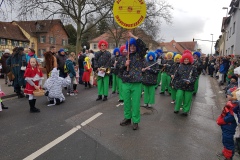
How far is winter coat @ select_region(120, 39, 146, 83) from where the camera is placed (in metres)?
5.12

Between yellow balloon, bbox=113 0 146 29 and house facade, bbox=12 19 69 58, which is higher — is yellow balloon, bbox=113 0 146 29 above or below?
below

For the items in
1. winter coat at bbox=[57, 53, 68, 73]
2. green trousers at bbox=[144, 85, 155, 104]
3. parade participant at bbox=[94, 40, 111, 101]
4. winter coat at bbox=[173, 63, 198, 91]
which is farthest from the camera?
winter coat at bbox=[57, 53, 68, 73]

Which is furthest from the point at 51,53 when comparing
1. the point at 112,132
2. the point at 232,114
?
the point at 232,114

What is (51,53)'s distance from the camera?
8.66 metres

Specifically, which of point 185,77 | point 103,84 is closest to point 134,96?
point 185,77

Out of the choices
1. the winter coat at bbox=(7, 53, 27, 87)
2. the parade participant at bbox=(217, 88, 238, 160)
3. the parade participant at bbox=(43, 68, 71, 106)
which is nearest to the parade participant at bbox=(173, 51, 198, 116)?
the parade participant at bbox=(217, 88, 238, 160)

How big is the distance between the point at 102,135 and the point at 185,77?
3.23 meters

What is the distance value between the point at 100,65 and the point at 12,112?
3.19 m

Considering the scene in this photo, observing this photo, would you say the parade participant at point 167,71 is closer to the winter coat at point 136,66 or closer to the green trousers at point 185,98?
the green trousers at point 185,98

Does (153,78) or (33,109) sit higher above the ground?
(153,78)

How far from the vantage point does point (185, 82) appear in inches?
257

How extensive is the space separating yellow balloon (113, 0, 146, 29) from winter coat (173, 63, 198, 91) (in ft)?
7.72

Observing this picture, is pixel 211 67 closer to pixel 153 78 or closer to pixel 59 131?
pixel 153 78

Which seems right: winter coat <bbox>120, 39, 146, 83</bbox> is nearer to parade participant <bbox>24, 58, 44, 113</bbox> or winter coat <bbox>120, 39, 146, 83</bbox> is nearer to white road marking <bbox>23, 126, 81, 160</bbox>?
white road marking <bbox>23, 126, 81, 160</bbox>
